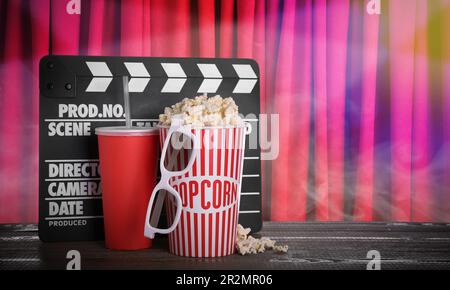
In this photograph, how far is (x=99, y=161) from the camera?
133 cm

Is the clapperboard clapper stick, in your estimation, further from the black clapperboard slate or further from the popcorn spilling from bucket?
the popcorn spilling from bucket

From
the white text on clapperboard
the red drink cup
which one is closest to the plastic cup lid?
the red drink cup

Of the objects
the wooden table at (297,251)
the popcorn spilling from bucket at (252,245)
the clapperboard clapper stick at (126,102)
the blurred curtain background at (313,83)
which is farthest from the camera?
the blurred curtain background at (313,83)

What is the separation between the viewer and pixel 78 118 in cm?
136

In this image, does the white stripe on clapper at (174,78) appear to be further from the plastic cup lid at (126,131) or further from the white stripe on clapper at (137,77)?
the plastic cup lid at (126,131)

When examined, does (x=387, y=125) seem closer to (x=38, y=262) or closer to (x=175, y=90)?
(x=175, y=90)

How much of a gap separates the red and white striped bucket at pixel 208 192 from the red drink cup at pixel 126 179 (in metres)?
0.06

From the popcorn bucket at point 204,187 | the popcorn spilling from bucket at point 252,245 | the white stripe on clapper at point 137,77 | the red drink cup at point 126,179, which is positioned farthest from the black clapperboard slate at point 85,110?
the popcorn spilling from bucket at point 252,245

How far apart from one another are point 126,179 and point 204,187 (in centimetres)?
18

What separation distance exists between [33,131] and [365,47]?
1.10 m

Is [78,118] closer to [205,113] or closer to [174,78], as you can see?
[174,78]

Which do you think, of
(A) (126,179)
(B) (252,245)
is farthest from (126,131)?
(B) (252,245)

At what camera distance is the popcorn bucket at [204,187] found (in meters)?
1.16
